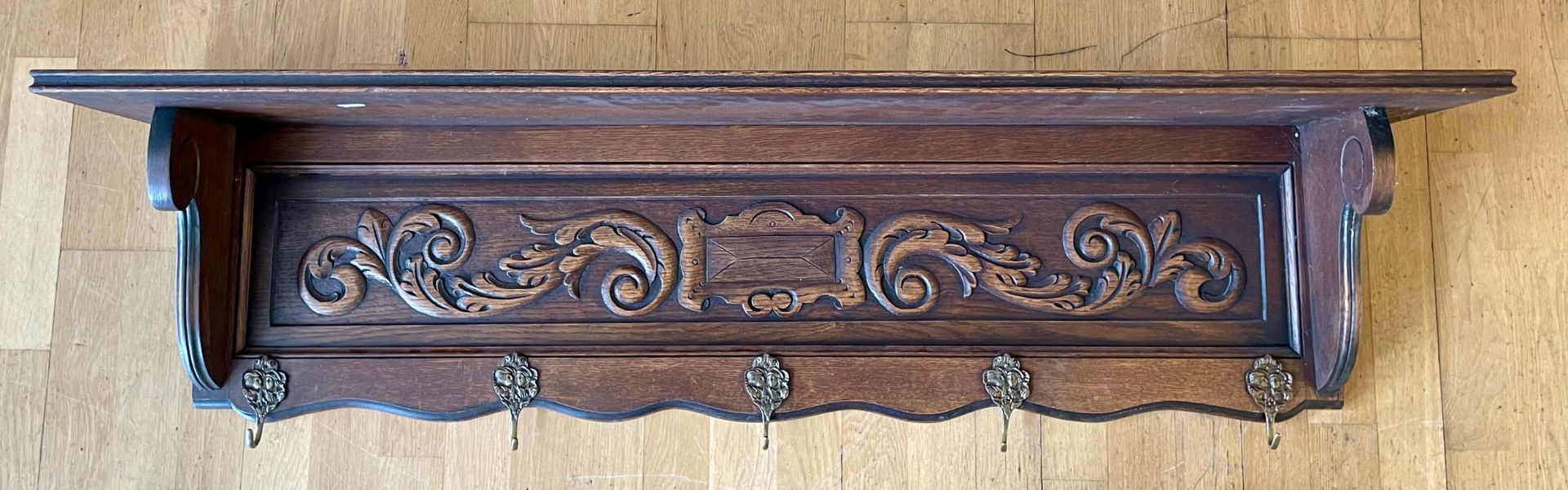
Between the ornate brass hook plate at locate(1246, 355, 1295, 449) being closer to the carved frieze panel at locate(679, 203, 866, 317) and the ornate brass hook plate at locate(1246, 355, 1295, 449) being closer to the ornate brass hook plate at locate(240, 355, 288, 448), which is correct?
the carved frieze panel at locate(679, 203, 866, 317)

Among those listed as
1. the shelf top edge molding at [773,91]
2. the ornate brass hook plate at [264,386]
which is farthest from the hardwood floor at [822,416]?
the shelf top edge molding at [773,91]

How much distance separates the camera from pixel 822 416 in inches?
44.5

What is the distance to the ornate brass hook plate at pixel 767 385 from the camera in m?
0.98

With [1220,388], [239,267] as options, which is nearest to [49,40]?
[239,267]

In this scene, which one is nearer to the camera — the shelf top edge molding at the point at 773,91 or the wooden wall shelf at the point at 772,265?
the shelf top edge molding at the point at 773,91

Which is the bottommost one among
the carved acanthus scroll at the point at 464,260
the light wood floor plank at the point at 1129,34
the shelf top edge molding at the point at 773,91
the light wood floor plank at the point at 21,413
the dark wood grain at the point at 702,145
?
the light wood floor plank at the point at 21,413

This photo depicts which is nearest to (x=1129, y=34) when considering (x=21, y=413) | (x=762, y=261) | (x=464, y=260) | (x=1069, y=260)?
(x=1069, y=260)

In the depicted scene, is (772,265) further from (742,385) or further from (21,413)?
(21,413)

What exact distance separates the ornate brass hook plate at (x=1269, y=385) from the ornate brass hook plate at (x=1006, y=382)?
0.24 meters

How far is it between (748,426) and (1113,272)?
1.50 feet

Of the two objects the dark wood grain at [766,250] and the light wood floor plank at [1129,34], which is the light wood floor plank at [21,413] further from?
the light wood floor plank at [1129,34]

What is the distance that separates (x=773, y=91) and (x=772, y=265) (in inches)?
9.3

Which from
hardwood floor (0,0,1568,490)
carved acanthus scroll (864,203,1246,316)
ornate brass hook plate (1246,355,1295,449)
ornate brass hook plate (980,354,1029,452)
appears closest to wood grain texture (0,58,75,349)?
hardwood floor (0,0,1568,490)

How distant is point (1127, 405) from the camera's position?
38.8 inches
